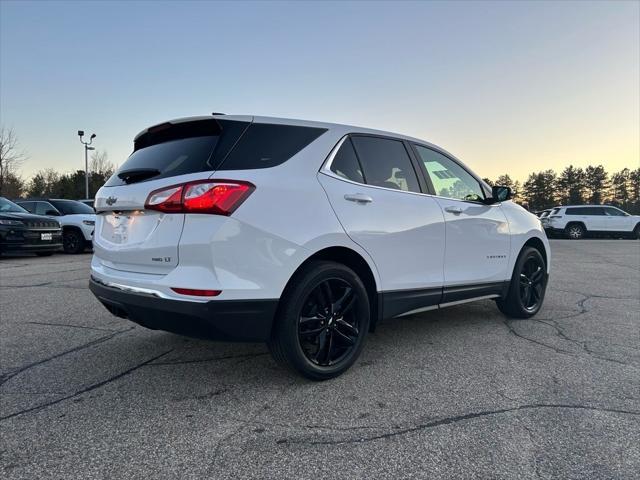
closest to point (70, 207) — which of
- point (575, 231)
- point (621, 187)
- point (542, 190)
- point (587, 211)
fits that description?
point (575, 231)

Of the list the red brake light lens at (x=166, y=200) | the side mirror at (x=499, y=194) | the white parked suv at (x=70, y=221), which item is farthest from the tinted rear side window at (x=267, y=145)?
the white parked suv at (x=70, y=221)

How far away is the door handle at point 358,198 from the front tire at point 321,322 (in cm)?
47

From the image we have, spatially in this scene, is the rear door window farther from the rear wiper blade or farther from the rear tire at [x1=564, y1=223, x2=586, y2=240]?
the rear wiper blade

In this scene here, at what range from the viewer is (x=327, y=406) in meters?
2.72

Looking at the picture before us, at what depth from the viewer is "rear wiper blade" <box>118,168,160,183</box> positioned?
296cm

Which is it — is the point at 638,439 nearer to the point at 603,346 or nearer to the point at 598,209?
the point at 603,346

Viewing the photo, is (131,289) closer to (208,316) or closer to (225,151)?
(208,316)

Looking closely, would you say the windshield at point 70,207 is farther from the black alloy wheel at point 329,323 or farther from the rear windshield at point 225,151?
the black alloy wheel at point 329,323

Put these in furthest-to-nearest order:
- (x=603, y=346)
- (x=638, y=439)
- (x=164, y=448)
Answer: (x=603, y=346)
(x=638, y=439)
(x=164, y=448)

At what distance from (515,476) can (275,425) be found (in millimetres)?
1194

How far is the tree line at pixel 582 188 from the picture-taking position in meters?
88.6

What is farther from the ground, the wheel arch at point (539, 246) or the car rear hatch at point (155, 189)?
the car rear hatch at point (155, 189)

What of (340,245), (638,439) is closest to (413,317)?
(340,245)

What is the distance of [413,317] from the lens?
5031 millimetres
